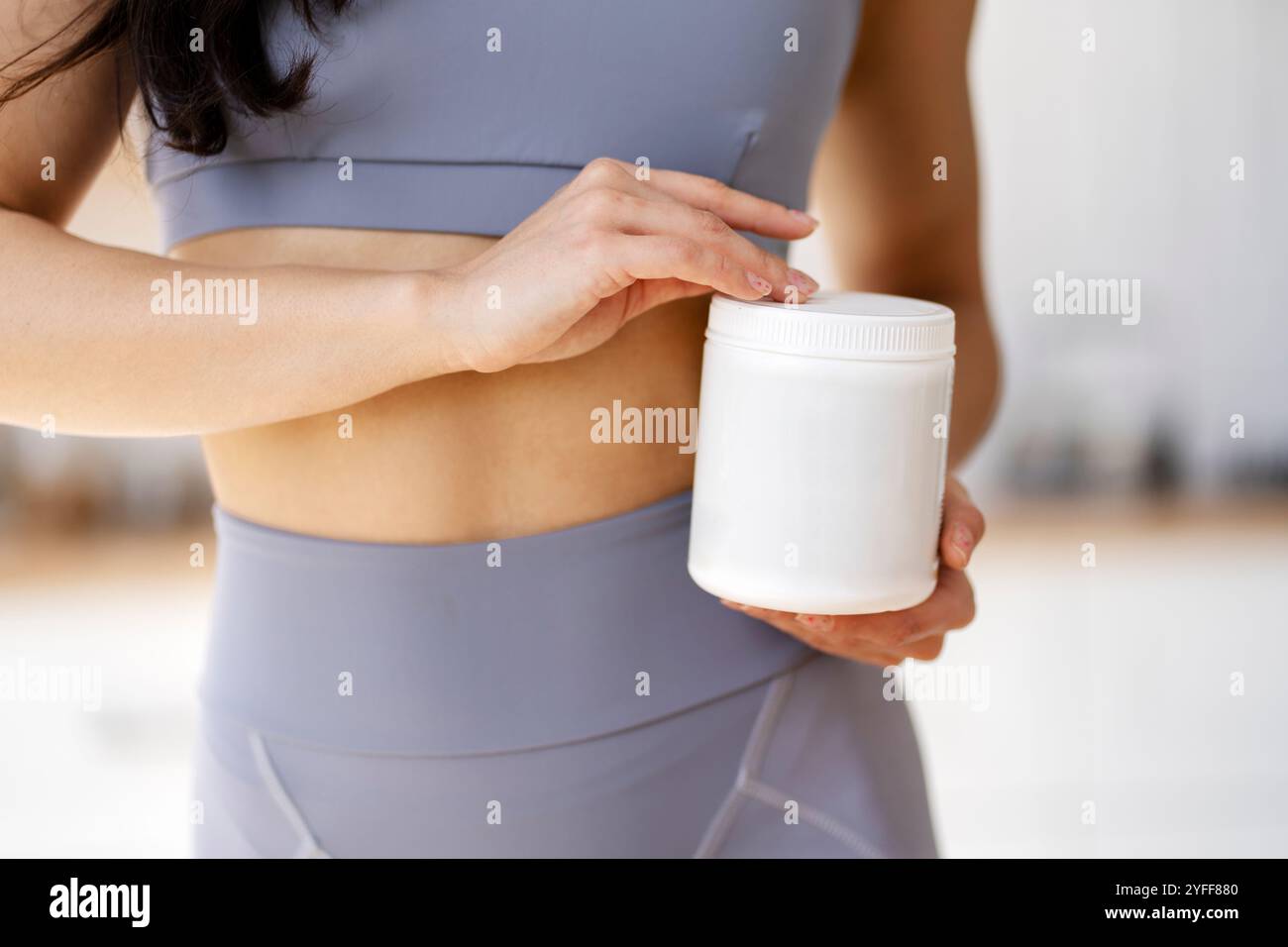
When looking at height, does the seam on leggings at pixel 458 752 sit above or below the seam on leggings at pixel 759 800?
above

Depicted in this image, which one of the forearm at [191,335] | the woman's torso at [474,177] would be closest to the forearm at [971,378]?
the woman's torso at [474,177]

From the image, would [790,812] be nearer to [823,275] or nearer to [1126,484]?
[823,275]

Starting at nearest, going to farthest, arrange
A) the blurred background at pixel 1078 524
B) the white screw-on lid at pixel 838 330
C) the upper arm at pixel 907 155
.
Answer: the white screw-on lid at pixel 838 330
the upper arm at pixel 907 155
the blurred background at pixel 1078 524

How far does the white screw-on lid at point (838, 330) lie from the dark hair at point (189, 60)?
25cm

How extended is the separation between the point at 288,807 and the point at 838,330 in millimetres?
404

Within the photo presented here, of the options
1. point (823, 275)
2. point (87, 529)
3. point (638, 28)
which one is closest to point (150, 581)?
point (87, 529)

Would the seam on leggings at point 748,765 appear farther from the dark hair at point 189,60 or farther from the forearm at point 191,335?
the dark hair at point 189,60

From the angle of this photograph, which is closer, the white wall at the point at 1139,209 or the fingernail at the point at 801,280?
the fingernail at the point at 801,280

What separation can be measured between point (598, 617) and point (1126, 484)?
3.27 metres

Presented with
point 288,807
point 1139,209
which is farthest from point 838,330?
point 1139,209

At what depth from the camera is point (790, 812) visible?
72cm

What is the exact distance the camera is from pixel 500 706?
67 cm

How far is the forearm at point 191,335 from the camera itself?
1.85 feet

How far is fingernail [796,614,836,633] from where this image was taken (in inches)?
25.1
